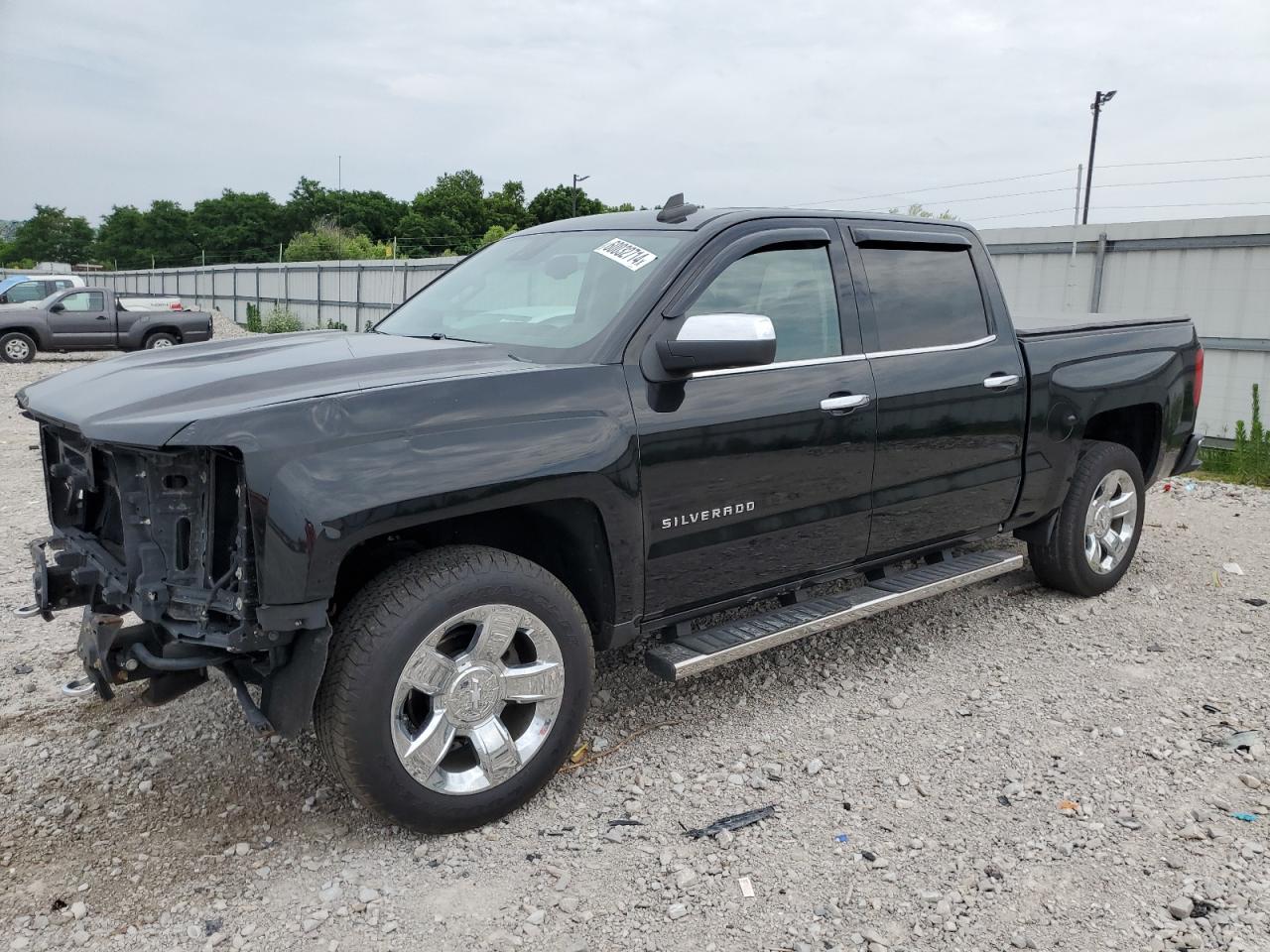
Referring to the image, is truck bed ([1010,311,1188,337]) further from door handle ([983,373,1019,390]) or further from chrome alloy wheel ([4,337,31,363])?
chrome alloy wheel ([4,337,31,363])

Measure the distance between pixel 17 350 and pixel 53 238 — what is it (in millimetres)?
96806

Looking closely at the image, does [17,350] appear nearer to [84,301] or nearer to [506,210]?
[84,301]

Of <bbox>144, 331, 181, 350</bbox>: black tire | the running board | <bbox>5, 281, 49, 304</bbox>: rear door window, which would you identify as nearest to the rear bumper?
the running board

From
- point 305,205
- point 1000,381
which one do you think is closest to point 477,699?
point 1000,381

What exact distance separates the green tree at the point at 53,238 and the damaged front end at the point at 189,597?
112 metres

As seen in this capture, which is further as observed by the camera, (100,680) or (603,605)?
(603,605)

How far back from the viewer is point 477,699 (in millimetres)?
2965

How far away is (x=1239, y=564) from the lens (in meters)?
6.06

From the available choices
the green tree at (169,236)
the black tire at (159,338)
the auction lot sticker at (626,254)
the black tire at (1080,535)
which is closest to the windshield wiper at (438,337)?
the auction lot sticker at (626,254)

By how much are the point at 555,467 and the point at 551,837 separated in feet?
3.77

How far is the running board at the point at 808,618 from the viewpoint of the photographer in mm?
3420

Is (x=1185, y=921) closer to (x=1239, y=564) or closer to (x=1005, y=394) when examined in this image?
(x=1005, y=394)

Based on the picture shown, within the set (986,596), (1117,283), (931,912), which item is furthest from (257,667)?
(1117,283)

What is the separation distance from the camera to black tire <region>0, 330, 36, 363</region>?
64.1 feet
